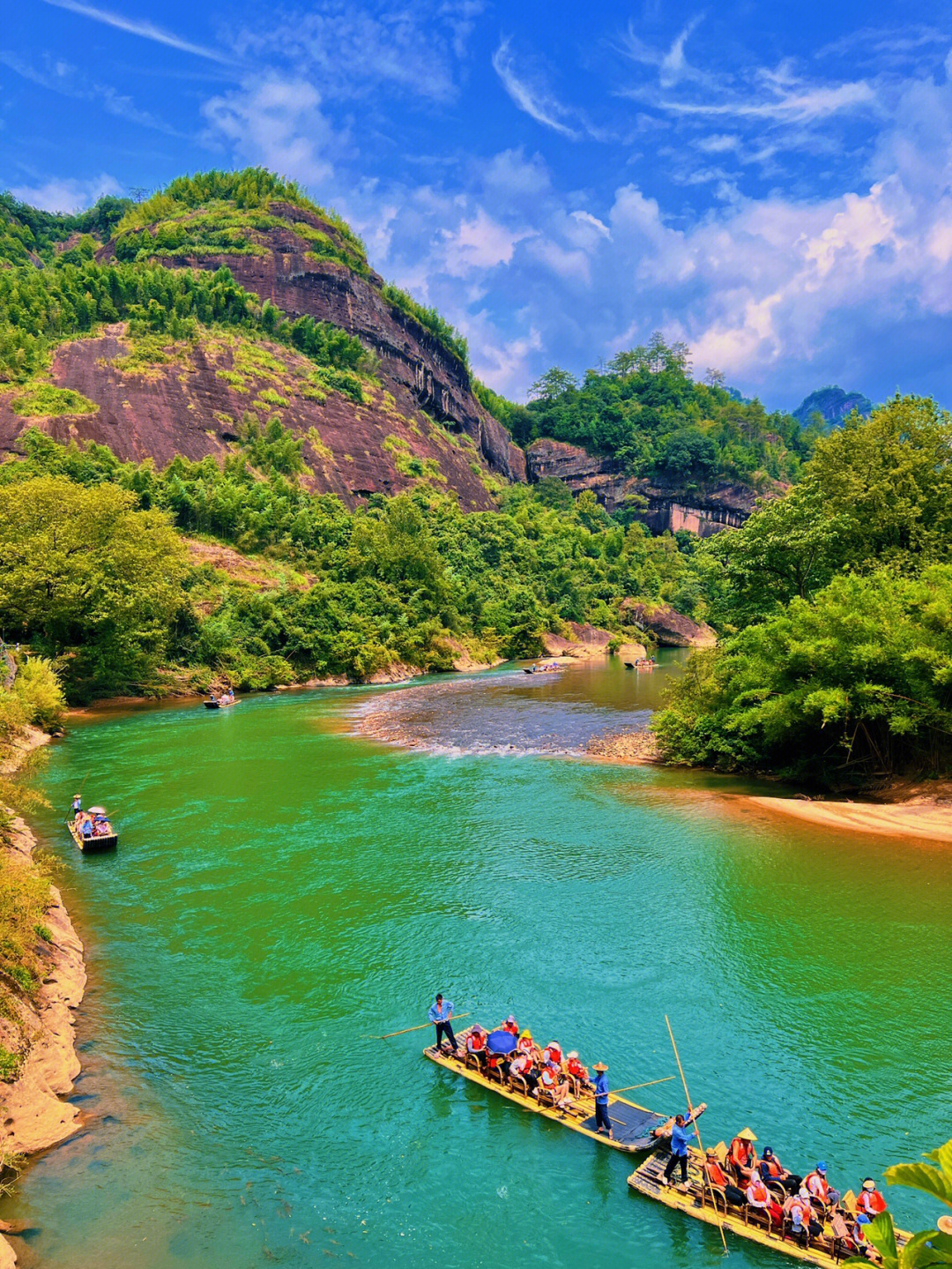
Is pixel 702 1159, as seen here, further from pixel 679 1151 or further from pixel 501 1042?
pixel 501 1042

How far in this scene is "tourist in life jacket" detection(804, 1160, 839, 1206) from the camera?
10414 mm

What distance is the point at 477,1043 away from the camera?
45.5ft

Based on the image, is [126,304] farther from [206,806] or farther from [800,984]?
[800,984]

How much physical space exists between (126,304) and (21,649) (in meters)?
72.2

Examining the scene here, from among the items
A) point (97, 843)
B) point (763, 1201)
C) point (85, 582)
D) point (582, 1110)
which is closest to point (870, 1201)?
point (763, 1201)

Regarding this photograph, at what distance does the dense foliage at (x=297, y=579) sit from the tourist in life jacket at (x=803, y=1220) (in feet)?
161

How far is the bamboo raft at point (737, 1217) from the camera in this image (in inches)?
395

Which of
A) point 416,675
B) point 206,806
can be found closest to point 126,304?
point 416,675

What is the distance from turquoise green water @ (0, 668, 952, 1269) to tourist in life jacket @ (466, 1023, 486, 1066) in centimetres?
70

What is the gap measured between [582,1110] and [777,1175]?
3.23 m

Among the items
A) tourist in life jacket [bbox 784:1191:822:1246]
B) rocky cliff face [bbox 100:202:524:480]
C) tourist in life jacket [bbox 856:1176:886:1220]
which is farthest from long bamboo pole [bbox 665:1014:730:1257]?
rocky cliff face [bbox 100:202:524:480]

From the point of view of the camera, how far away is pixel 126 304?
10125 centimetres

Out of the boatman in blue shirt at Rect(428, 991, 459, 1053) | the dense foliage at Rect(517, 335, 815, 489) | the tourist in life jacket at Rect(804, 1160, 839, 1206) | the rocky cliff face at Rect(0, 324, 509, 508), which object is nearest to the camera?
the tourist in life jacket at Rect(804, 1160, 839, 1206)

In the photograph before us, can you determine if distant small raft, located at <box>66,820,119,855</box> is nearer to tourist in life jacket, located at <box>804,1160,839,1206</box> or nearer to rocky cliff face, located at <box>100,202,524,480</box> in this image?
tourist in life jacket, located at <box>804,1160,839,1206</box>
